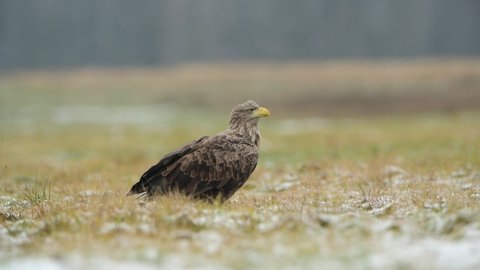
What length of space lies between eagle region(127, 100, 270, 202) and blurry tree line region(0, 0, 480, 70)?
97421 millimetres

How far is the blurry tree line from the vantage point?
114 meters

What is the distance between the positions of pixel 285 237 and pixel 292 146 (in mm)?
18516

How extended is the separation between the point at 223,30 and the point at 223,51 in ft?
28.5

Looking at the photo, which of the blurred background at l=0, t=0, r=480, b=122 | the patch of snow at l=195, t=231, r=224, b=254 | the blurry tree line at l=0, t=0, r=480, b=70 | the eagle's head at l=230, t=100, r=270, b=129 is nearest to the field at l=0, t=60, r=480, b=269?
the patch of snow at l=195, t=231, r=224, b=254

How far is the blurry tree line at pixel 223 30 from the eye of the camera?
374ft

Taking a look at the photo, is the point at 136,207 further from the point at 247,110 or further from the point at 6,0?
the point at 6,0

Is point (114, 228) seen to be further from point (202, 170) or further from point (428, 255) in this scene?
point (428, 255)

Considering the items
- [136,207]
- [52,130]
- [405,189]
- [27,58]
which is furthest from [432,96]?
[27,58]

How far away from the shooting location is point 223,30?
407 feet

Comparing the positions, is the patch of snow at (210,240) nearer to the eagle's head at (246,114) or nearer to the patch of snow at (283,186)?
the eagle's head at (246,114)

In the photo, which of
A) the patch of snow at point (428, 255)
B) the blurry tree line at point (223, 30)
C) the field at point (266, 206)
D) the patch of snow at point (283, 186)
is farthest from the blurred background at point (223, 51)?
the patch of snow at point (428, 255)

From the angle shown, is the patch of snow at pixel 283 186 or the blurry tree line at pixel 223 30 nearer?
the patch of snow at pixel 283 186

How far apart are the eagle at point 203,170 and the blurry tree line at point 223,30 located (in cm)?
9742

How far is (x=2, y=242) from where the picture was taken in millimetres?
8469
